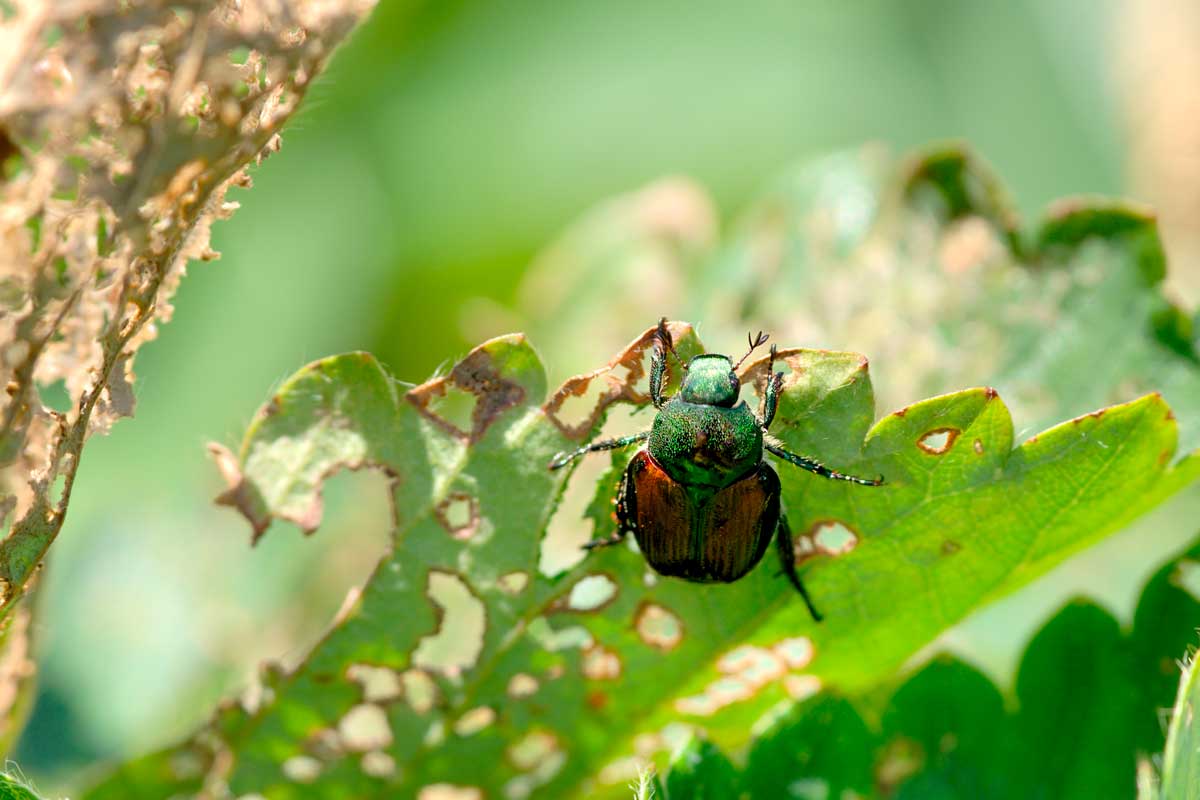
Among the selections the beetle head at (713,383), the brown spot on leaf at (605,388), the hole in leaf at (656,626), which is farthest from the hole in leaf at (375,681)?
the beetle head at (713,383)

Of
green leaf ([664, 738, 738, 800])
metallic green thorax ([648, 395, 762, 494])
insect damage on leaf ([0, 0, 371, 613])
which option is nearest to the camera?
insect damage on leaf ([0, 0, 371, 613])

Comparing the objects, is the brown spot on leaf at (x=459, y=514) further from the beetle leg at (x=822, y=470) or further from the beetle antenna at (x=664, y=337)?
the beetle leg at (x=822, y=470)

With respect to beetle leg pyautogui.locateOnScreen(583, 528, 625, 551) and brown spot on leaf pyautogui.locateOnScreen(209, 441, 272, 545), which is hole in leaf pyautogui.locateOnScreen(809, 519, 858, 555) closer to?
beetle leg pyautogui.locateOnScreen(583, 528, 625, 551)

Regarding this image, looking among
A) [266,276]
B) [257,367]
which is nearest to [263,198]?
[266,276]

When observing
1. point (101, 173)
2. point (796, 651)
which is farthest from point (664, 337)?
point (101, 173)

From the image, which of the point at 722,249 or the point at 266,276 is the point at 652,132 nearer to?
the point at 266,276

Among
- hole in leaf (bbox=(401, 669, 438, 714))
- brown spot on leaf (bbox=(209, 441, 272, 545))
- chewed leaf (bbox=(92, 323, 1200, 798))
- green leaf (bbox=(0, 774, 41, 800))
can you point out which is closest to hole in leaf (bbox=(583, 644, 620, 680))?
chewed leaf (bbox=(92, 323, 1200, 798))
